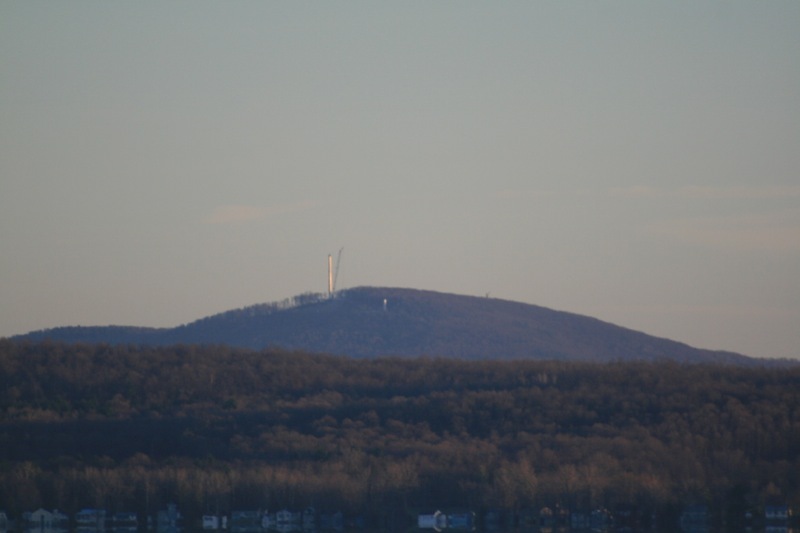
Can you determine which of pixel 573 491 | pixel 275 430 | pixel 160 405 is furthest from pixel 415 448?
pixel 160 405

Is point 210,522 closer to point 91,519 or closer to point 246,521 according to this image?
point 246,521

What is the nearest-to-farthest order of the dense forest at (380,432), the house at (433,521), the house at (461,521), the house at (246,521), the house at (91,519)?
1. the house at (433,521)
2. the house at (461,521)
3. the house at (246,521)
4. the house at (91,519)
5. the dense forest at (380,432)

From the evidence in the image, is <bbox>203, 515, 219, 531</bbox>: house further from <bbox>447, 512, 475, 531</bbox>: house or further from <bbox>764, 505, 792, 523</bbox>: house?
<bbox>764, 505, 792, 523</bbox>: house

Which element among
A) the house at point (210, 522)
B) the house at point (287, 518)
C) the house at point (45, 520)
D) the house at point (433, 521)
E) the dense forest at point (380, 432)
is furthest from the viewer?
the dense forest at point (380, 432)

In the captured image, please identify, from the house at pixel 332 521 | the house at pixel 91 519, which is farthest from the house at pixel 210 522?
the house at pixel 332 521

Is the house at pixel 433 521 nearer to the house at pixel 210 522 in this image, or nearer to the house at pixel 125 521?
the house at pixel 210 522

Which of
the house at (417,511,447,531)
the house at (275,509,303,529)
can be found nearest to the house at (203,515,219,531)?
the house at (275,509,303,529)

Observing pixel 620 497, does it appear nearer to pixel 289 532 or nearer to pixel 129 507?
pixel 289 532

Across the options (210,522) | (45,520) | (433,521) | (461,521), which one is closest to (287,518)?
(210,522)
